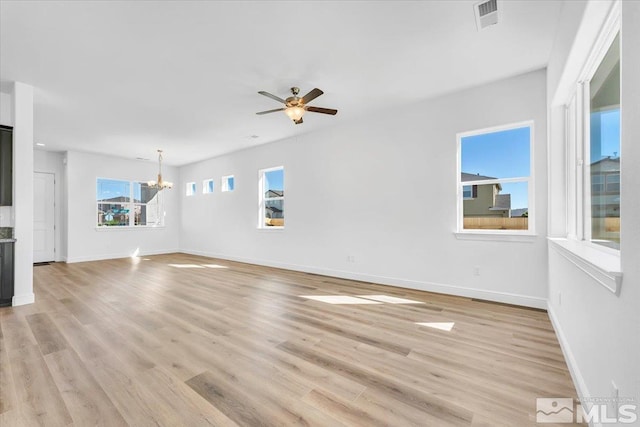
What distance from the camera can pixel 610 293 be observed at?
1328 mm

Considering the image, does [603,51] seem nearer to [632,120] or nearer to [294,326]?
[632,120]

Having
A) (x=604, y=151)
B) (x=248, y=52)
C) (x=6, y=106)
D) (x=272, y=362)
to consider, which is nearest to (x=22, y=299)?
(x=6, y=106)

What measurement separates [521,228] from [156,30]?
4.71 m

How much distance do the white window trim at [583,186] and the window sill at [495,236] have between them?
59cm

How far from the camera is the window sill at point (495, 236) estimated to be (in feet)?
11.5

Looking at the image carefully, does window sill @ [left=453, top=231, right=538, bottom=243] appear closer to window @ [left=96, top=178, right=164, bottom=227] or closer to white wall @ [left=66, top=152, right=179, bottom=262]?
white wall @ [left=66, top=152, right=179, bottom=262]

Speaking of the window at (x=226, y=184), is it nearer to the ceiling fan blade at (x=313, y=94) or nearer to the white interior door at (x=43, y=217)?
the white interior door at (x=43, y=217)

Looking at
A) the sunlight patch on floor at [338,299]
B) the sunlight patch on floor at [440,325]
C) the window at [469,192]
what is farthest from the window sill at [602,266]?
the sunlight patch on floor at [338,299]

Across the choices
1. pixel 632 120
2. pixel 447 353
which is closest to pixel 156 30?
pixel 632 120

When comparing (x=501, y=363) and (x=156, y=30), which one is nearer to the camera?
(x=501, y=363)

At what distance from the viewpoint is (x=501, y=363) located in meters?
2.20

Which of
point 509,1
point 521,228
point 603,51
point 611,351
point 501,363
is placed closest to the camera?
point 611,351

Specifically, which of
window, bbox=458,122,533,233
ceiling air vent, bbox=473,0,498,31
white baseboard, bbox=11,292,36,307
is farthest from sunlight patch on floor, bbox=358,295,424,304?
white baseboard, bbox=11,292,36,307

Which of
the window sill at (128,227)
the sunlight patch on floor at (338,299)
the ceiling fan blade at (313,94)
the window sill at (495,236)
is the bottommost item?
the sunlight patch on floor at (338,299)
